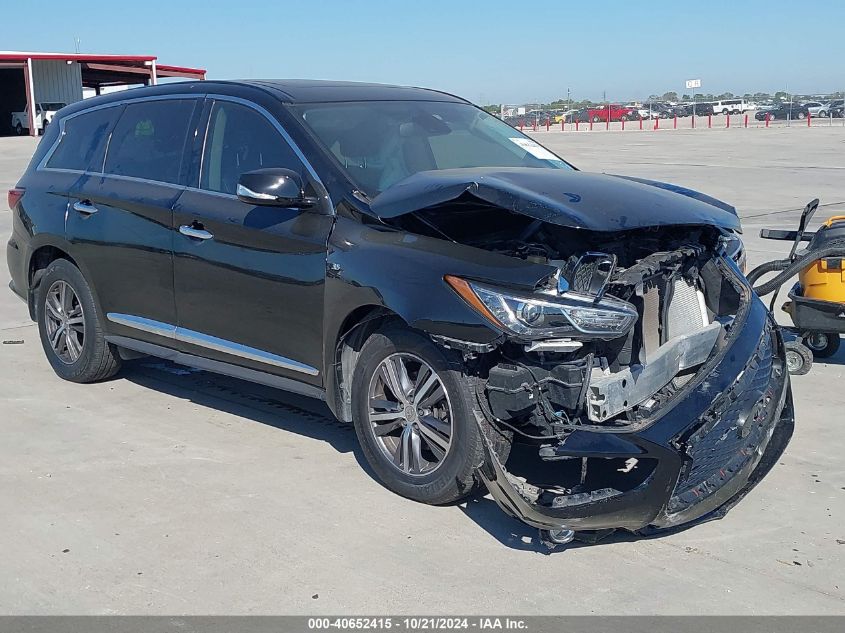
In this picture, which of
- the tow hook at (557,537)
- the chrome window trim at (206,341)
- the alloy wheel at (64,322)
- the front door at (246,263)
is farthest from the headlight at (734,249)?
the alloy wheel at (64,322)

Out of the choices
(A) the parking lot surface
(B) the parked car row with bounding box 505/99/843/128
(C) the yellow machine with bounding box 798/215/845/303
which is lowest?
(A) the parking lot surface

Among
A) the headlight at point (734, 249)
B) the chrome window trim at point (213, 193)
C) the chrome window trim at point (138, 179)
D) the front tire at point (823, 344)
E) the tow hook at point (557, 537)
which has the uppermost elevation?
the chrome window trim at point (138, 179)

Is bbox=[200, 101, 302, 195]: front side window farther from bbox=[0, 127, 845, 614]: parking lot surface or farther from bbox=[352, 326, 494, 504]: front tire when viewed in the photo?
bbox=[0, 127, 845, 614]: parking lot surface

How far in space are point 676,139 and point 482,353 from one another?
1416 inches

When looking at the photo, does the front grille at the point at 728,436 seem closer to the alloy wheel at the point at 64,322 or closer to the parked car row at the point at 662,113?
the alloy wheel at the point at 64,322

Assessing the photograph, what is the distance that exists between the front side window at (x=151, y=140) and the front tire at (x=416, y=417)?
190 centimetres

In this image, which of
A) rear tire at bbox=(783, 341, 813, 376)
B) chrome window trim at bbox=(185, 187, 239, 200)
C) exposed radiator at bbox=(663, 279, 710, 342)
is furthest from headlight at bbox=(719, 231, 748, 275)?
chrome window trim at bbox=(185, 187, 239, 200)

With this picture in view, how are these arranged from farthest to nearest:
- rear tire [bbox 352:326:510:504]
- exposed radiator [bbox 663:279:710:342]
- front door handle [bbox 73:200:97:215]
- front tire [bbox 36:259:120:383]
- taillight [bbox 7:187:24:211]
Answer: taillight [bbox 7:187:24:211]
front tire [bbox 36:259:120:383]
front door handle [bbox 73:200:97:215]
exposed radiator [bbox 663:279:710:342]
rear tire [bbox 352:326:510:504]

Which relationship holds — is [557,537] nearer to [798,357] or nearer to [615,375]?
[615,375]

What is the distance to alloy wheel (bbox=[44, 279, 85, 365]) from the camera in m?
6.62

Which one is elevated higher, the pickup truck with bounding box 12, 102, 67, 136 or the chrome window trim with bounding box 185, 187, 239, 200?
the pickup truck with bounding box 12, 102, 67, 136

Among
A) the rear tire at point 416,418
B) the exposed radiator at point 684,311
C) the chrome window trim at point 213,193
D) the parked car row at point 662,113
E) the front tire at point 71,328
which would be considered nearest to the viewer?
the rear tire at point 416,418

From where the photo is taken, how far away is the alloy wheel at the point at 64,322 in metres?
6.62

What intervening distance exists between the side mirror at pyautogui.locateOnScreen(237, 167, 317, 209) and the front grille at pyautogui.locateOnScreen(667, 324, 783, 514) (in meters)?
2.10
